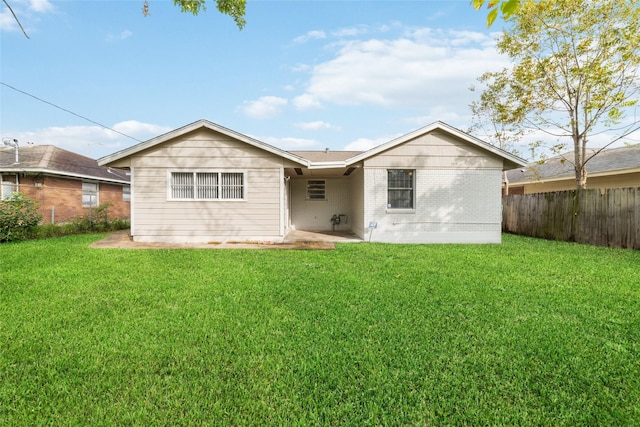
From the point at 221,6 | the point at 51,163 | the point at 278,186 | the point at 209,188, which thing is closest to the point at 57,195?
the point at 51,163

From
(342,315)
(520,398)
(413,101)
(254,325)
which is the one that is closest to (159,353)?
(254,325)

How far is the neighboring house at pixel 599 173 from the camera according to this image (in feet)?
45.6

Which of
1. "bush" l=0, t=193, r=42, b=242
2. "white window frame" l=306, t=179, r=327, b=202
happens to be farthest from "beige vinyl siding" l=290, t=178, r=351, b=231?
"bush" l=0, t=193, r=42, b=242

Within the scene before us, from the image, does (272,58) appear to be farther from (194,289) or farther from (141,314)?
(141,314)

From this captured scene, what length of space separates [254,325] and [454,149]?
9655 millimetres

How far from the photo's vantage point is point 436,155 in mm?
10891

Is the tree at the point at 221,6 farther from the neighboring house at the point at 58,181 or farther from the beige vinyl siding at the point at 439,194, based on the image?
the neighboring house at the point at 58,181

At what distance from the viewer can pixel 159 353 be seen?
3096 millimetres

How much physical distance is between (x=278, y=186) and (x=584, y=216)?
35.3 ft

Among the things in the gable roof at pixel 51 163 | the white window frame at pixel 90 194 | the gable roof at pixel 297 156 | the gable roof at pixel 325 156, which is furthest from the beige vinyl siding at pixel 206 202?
the white window frame at pixel 90 194

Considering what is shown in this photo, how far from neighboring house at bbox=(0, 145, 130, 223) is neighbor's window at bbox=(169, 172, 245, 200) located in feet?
18.3

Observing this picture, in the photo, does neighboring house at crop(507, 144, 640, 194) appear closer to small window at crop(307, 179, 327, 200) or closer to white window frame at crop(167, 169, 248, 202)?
small window at crop(307, 179, 327, 200)

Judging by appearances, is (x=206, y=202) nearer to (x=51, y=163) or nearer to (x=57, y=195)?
(x=57, y=195)

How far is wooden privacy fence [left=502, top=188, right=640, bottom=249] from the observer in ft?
31.8
